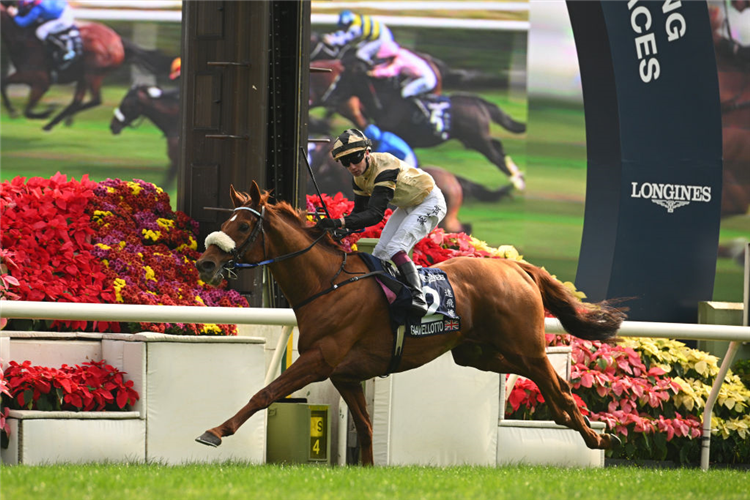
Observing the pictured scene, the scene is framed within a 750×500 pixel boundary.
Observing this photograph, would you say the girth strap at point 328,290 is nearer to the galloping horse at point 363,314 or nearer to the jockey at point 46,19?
the galloping horse at point 363,314

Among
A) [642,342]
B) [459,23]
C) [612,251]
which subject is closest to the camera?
[642,342]

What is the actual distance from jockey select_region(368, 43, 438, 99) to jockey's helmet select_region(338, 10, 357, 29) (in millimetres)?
738

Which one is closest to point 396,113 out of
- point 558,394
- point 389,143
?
point 389,143

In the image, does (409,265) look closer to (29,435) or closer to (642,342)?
(29,435)

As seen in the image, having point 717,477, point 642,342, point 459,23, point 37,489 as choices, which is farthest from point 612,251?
point 459,23

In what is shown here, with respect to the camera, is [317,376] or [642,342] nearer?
[317,376]

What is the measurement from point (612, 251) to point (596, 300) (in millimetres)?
447

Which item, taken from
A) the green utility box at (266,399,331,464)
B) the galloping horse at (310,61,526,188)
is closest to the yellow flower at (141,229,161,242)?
the green utility box at (266,399,331,464)

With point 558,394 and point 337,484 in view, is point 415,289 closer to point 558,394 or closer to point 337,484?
point 558,394

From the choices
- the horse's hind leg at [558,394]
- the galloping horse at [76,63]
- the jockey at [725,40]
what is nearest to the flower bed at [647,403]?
the horse's hind leg at [558,394]

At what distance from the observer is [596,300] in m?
8.82

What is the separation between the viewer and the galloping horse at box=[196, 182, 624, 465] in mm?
5180

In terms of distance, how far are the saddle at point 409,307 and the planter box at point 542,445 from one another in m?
1.14

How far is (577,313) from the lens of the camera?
241 inches
